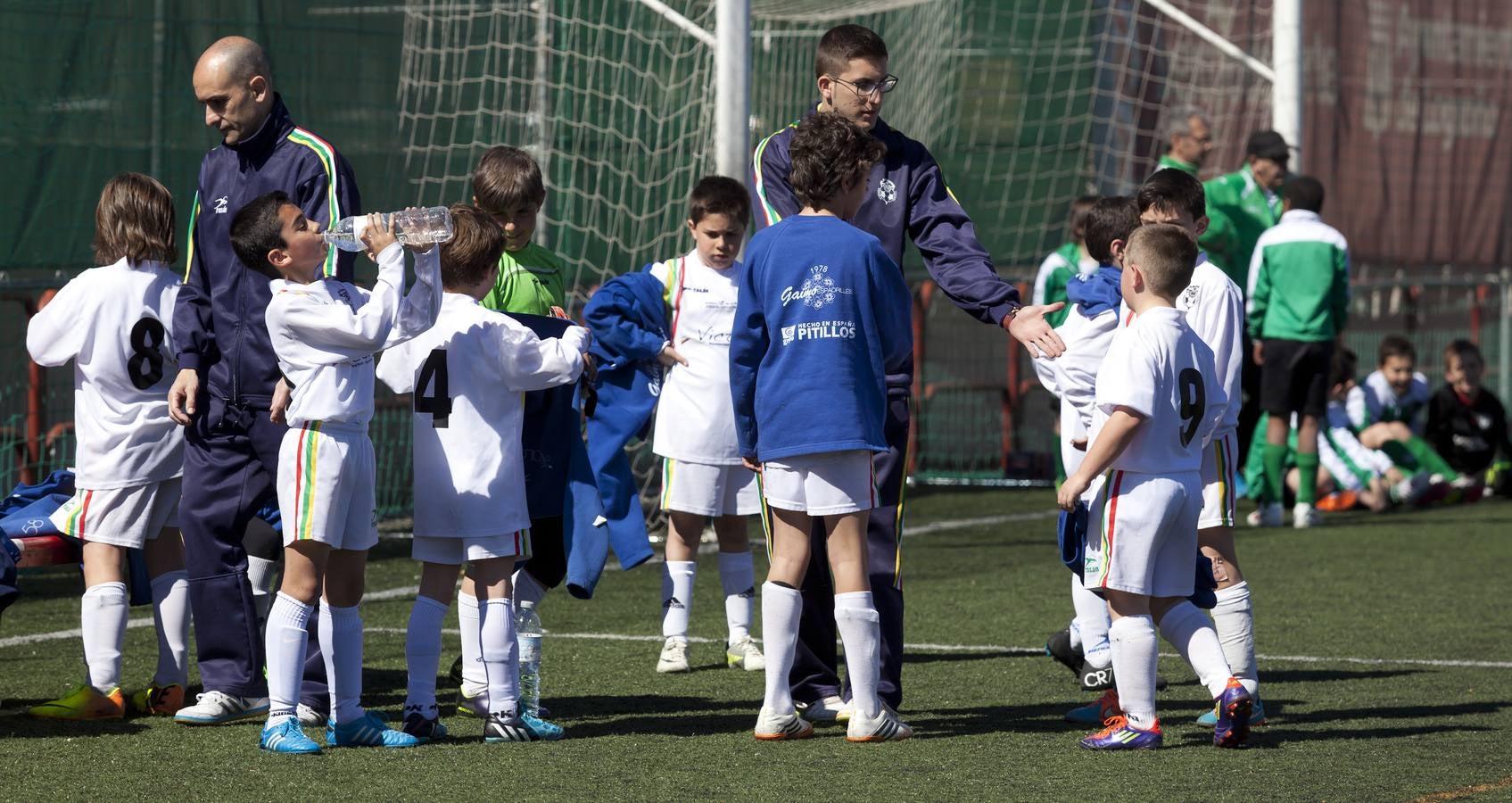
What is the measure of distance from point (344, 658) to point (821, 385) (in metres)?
1.42

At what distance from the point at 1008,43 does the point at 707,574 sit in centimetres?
845

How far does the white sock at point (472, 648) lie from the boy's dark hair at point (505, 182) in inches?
45.9

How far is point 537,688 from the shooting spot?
5707mm

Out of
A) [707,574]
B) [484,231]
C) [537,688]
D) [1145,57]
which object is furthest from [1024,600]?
[1145,57]

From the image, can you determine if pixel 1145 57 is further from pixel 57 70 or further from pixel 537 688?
pixel 537 688

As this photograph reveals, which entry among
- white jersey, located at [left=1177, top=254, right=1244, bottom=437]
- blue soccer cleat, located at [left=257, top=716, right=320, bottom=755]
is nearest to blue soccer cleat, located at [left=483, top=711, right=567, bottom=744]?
blue soccer cleat, located at [left=257, top=716, right=320, bottom=755]

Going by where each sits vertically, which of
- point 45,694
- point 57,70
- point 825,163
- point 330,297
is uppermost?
point 57,70

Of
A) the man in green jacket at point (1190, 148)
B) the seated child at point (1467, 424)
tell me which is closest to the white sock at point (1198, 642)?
the man in green jacket at point (1190, 148)

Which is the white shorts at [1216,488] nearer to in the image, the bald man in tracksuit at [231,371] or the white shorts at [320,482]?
the white shorts at [320,482]

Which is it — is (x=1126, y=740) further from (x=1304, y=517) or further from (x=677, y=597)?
(x=1304, y=517)

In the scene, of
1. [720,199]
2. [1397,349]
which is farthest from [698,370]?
[1397,349]

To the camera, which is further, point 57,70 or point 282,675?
point 57,70

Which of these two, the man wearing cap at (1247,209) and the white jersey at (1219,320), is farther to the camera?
the man wearing cap at (1247,209)

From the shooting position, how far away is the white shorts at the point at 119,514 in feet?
19.4
